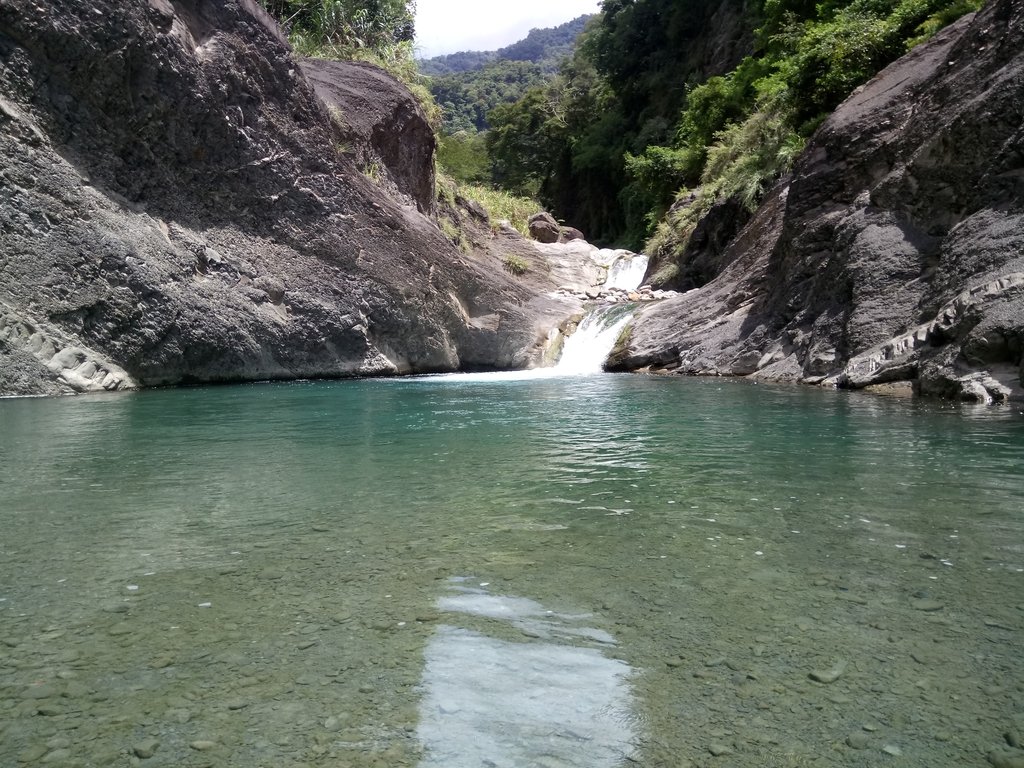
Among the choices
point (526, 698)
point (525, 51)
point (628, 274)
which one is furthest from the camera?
point (525, 51)

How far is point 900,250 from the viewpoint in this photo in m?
12.7

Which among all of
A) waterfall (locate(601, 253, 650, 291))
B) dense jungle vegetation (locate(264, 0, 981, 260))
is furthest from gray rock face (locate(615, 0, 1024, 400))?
waterfall (locate(601, 253, 650, 291))

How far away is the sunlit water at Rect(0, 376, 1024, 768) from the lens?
7.68ft

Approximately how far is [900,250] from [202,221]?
43.6 feet

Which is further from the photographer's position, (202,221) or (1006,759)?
(202,221)

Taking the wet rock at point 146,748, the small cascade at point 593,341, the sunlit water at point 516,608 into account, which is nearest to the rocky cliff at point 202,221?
the small cascade at point 593,341

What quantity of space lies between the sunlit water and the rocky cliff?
8288 mm

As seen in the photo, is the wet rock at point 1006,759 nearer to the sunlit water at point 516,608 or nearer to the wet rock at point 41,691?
the sunlit water at point 516,608

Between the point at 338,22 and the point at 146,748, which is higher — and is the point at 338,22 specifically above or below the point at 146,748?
above

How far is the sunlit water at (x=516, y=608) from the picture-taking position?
92.1 inches

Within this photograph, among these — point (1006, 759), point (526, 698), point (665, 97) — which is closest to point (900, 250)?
point (1006, 759)

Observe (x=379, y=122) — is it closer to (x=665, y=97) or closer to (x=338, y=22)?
(x=338, y=22)

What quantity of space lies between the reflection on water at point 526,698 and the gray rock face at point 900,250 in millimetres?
8440

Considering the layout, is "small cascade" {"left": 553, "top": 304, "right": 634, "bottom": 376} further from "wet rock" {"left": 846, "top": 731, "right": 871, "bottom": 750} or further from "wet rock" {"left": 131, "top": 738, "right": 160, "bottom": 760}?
"wet rock" {"left": 131, "top": 738, "right": 160, "bottom": 760}
